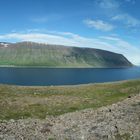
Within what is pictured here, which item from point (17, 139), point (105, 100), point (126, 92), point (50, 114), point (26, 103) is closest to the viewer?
point (17, 139)

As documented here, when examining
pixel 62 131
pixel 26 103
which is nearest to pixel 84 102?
pixel 26 103

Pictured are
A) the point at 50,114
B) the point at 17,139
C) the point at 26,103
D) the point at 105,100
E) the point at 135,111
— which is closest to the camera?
the point at 17,139

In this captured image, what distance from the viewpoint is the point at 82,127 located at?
34.3m

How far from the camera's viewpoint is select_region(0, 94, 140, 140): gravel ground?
30.4 meters

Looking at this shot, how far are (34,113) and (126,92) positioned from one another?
1180 inches

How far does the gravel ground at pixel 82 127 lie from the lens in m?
30.4

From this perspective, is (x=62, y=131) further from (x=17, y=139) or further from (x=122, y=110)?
(x=122, y=110)

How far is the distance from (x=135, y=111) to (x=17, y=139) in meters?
16.0

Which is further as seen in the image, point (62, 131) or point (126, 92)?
point (126, 92)

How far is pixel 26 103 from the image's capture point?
Result: 54344 millimetres

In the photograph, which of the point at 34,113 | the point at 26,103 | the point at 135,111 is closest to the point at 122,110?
the point at 135,111

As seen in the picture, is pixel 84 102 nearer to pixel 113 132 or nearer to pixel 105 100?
pixel 105 100

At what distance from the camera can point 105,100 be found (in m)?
59.5

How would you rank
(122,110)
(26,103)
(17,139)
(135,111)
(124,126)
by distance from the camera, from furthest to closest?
(26,103), (122,110), (135,111), (124,126), (17,139)
